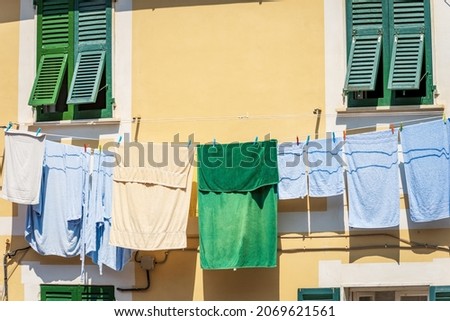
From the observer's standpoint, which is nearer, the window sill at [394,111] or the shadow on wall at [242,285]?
the window sill at [394,111]

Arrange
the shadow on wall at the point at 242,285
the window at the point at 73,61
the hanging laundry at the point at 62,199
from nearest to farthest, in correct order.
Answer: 1. the shadow on wall at the point at 242,285
2. the hanging laundry at the point at 62,199
3. the window at the point at 73,61

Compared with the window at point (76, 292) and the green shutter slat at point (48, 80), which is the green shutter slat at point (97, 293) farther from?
the green shutter slat at point (48, 80)

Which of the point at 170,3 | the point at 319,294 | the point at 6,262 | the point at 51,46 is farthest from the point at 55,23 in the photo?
the point at 319,294

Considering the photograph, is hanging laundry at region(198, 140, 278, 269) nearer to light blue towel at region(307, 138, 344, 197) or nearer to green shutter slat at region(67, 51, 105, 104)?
light blue towel at region(307, 138, 344, 197)

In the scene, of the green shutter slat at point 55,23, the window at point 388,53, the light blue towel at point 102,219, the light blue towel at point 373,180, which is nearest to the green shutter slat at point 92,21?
the green shutter slat at point 55,23

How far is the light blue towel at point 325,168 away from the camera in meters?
9.79

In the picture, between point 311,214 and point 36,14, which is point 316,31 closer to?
point 311,214

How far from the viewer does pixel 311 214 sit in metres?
10.1

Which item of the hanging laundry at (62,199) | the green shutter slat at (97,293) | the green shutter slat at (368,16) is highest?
the green shutter slat at (368,16)

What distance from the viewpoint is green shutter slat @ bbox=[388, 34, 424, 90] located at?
9.80 meters

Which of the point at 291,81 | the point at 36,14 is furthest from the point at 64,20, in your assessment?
the point at 291,81

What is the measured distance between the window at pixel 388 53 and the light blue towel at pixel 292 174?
0.86 m

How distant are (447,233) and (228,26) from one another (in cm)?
342
